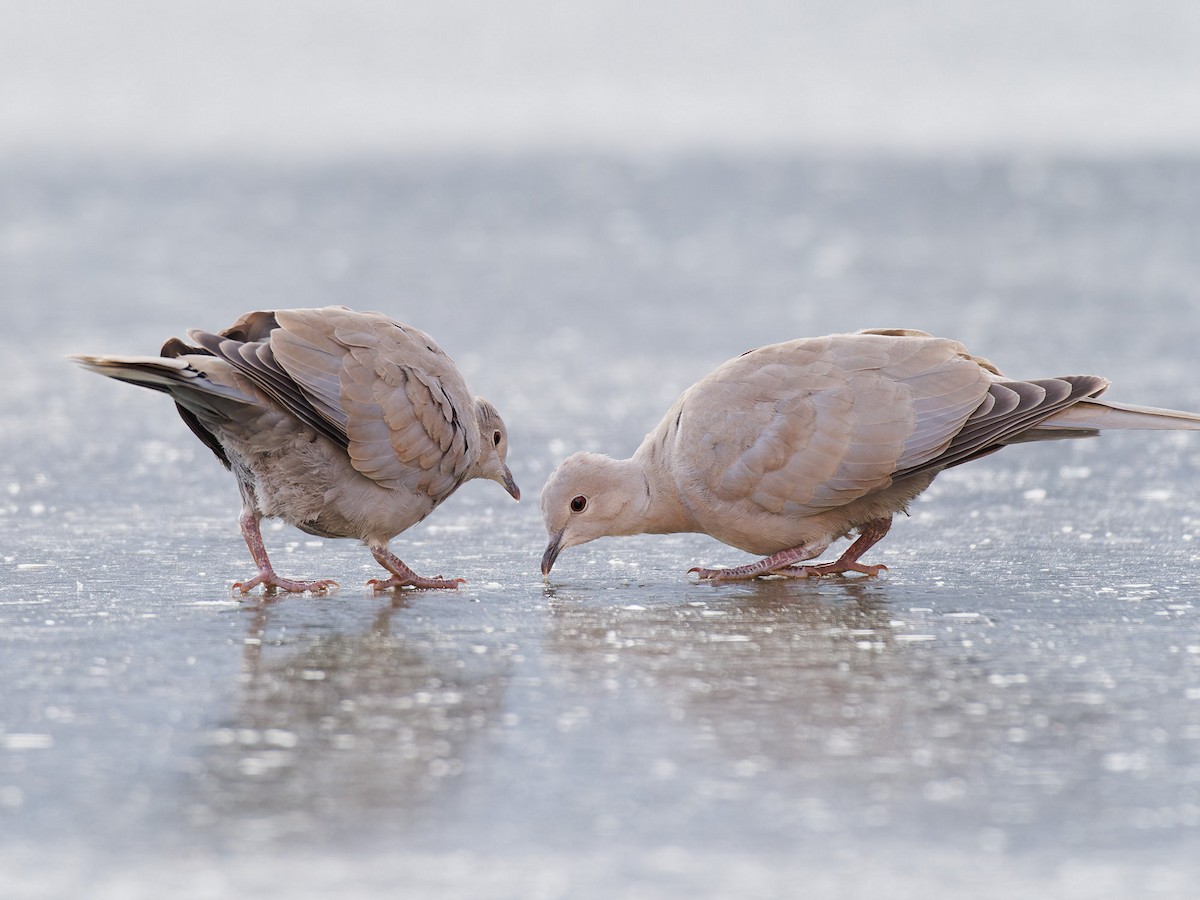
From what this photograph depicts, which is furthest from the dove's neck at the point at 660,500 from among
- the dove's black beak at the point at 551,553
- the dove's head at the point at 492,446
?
the dove's head at the point at 492,446

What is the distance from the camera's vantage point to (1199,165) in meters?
23.5

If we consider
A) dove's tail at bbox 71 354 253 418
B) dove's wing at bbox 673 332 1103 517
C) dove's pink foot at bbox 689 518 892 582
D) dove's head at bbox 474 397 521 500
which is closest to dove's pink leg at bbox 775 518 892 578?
dove's pink foot at bbox 689 518 892 582

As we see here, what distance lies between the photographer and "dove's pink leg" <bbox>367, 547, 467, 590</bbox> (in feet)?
18.0

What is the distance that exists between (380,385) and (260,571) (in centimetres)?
71

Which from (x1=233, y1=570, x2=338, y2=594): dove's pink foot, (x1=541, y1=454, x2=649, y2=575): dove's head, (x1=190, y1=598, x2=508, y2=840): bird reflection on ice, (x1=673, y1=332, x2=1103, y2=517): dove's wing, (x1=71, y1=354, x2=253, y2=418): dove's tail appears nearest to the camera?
(x1=190, y1=598, x2=508, y2=840): bird reflection on ice

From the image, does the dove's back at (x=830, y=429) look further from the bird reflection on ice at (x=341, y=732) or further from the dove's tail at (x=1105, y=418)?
the bird reflection on ice at (x=341, y=732)

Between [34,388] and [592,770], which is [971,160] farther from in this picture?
[592,770]

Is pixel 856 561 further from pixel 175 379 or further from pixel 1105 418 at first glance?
pixel 175 379

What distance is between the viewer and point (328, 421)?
525cm

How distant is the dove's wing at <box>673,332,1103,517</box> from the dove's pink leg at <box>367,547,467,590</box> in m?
0.86

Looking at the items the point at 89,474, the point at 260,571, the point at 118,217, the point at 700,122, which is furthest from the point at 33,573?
the point at 700,122

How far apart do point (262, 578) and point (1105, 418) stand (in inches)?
110

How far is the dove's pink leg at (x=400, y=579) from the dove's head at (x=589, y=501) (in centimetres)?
33

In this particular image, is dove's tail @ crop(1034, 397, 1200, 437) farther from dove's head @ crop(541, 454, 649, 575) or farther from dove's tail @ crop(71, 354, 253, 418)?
dove's tail @ crop(71, 354, 253, 418)
